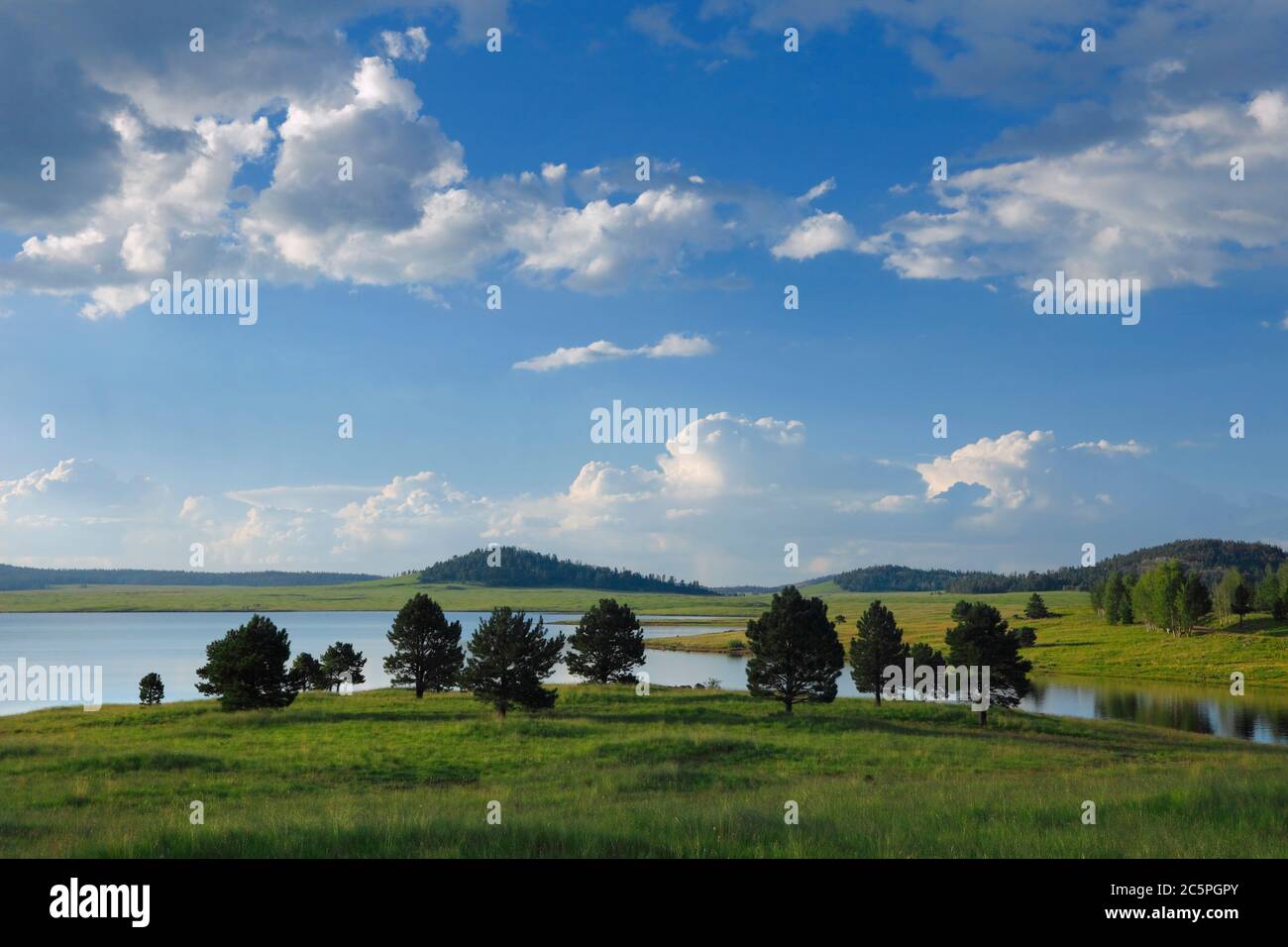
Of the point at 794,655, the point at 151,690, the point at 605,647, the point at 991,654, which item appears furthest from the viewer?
the point at 605,647

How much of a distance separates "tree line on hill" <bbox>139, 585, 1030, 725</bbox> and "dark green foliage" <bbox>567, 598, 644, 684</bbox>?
12997mm

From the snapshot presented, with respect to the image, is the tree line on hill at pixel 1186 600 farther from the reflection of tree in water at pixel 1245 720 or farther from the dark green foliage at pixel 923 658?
the dark green foliage at pixel 923 658

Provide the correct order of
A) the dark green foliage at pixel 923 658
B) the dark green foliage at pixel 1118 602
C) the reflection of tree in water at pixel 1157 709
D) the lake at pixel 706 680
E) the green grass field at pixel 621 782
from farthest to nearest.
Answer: the dark green foliage at pixel 1118 602 < the dark green foliage at pixel 923 658 < the lake at pixel 706 680 < the reflection of tree in water at pixel 1157 709 < the green grass field at pixel 621 782

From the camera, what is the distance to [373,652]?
138125mm

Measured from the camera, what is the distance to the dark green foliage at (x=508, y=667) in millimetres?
54438

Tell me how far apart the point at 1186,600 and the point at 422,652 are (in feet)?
404

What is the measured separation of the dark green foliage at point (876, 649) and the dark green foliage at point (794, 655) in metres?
9.75

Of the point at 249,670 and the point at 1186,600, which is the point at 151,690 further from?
the point at 1186,600

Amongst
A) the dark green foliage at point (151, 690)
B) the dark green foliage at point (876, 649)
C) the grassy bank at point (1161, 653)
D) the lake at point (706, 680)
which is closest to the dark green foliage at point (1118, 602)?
the grassy bank at point (1161, 653)

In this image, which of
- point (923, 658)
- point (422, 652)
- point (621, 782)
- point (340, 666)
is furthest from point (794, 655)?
point (340, 666)

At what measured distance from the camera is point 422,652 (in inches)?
2660
